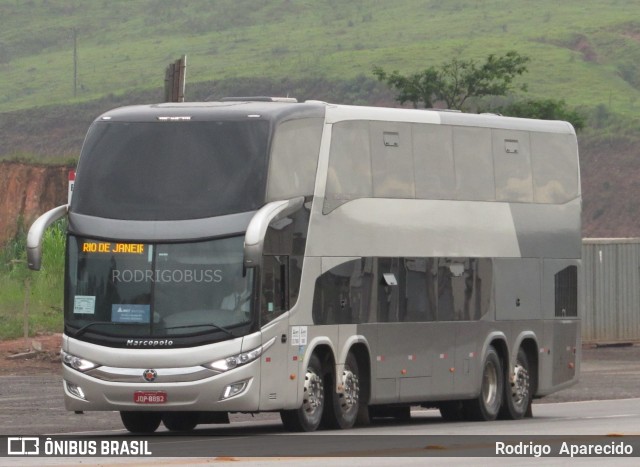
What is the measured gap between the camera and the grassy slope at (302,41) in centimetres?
11181

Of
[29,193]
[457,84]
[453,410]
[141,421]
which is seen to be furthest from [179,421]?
[457,84]

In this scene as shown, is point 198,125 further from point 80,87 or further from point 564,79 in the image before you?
point 80,87

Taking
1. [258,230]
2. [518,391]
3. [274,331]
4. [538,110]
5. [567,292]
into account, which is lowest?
[518,391]

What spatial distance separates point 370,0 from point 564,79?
4160 centimetres

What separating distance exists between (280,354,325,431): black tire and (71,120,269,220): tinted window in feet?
7.33

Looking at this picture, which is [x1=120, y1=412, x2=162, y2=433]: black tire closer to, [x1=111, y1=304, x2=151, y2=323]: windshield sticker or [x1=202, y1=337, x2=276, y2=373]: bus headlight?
[x1=111, y1=304, x2=151, y2=323]: windshield sticker

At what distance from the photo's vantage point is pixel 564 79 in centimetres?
10862

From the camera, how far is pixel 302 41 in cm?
13050

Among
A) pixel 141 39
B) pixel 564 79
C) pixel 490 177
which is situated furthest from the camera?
pixel 141 39

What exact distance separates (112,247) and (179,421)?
3.00 m

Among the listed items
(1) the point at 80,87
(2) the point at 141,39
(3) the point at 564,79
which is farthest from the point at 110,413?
(2) the point at 141,39

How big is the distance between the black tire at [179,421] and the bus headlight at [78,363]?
1.97 meters

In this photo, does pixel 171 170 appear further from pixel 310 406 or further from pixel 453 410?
pixel 453 410

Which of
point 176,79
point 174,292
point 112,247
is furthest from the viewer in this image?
point 176,79
